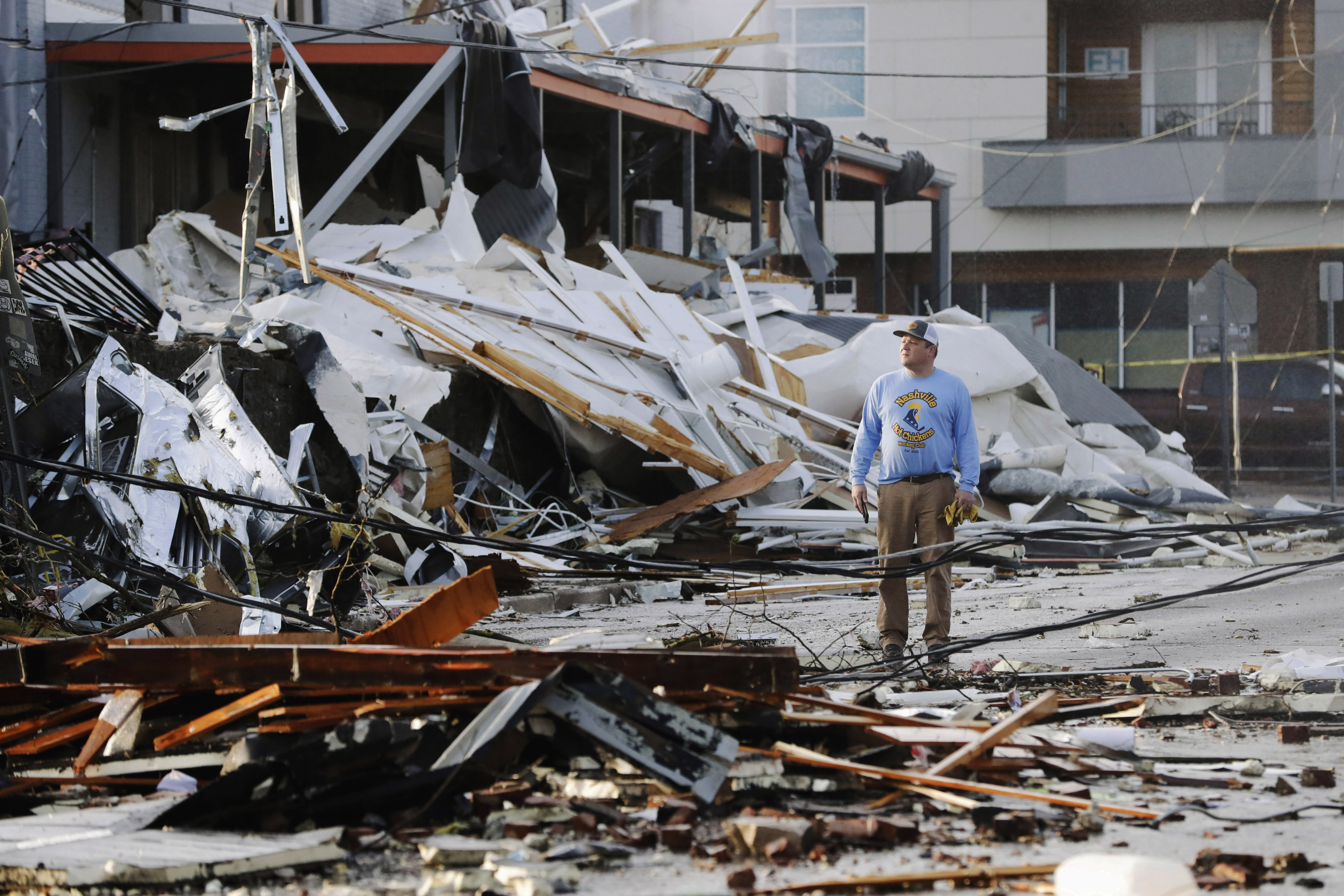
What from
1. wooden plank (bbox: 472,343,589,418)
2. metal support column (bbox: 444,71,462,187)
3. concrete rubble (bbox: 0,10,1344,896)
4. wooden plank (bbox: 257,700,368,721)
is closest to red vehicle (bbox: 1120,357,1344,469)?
concrete rubble (bbox: 0,10,1344,896)

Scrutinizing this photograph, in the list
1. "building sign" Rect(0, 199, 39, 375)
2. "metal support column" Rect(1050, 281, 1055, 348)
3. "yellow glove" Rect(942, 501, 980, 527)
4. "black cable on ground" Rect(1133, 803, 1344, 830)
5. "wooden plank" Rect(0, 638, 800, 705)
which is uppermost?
"metal support column" Rect(1050, 281, 1055, 348)

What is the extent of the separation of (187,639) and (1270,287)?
3176 centimetres

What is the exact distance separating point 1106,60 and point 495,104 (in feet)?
76.2

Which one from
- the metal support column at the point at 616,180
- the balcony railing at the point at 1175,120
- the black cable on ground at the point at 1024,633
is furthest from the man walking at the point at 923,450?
the balcony railing at the point at 1175,120

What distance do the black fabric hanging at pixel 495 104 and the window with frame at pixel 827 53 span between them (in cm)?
1914

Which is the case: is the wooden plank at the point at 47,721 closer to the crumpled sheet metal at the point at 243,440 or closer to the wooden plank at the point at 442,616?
the wooden plank at the point at 442,616

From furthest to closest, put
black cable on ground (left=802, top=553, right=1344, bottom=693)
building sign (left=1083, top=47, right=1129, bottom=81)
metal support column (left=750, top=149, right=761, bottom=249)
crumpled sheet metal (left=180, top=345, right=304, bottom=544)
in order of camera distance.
A: building sign (left=1083, top=47, right=1129, bottom=81) < metal support column (left=750, top=149, right=761, bottom=249) < crumpled sheet metal (left=180, top=345, right=304, bottom=544) < black cable on ground (left=802, top=553, right=1344, bottom=693)

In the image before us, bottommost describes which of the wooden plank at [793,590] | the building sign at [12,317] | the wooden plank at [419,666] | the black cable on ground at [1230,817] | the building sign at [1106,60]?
the wooden plank at [793,590]

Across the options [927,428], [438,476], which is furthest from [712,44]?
[927,428]

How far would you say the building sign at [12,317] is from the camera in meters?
7.02

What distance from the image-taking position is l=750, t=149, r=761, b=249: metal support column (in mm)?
19859

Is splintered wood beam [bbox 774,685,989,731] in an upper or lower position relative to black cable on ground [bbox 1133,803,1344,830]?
upper

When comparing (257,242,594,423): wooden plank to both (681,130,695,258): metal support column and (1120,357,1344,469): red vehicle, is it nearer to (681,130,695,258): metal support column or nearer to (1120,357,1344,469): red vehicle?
(681,130,695,258): metal support column

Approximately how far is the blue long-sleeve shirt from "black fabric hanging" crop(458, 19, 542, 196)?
877 cm
